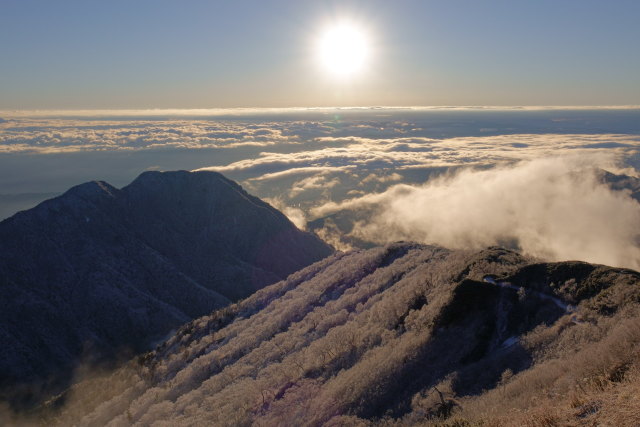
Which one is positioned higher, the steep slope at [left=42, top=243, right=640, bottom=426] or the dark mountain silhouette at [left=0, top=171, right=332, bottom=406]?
the steep slope at [left=42, top=243, right=640, bottom=426]

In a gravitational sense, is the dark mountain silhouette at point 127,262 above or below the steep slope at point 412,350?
below

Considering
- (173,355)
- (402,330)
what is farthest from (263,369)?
(173,355)

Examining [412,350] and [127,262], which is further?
[127,262]

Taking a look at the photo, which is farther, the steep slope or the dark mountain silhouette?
the dark mountain silhouette

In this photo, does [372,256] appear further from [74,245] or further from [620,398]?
[74,245]

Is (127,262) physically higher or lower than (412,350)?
lower
